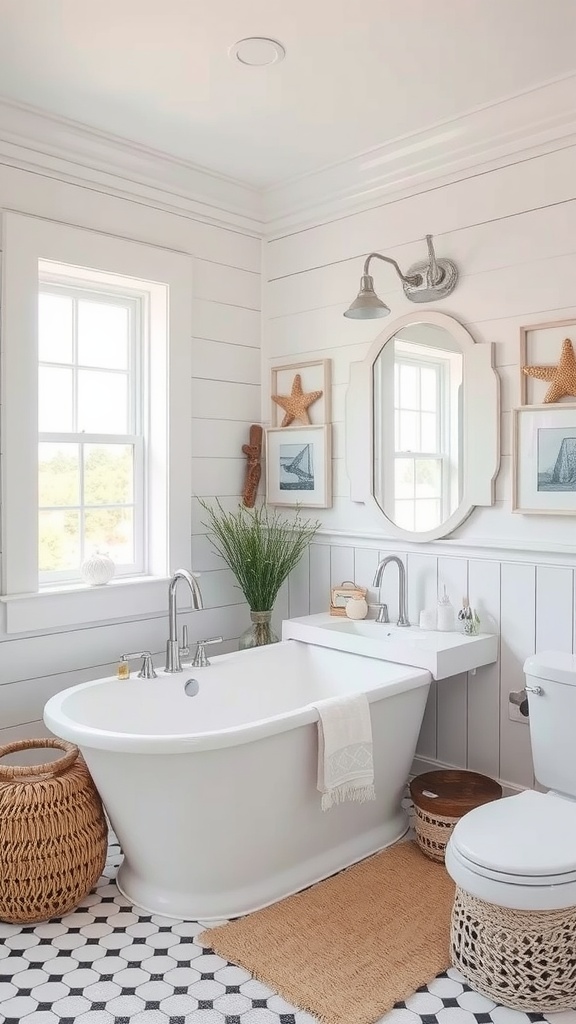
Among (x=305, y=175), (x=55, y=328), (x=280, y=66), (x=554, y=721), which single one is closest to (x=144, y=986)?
(x=554, y=721)

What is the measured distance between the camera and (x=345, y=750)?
2.51 meters

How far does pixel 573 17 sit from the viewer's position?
2.28 meters

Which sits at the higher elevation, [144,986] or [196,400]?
[196,400]

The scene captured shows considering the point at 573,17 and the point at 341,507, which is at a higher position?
the point at 573,17

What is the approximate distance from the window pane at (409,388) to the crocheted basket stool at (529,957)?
6.02 feet

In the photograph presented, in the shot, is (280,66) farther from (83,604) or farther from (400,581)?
(83,604)

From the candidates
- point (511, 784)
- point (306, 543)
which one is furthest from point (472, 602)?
point (306, 543)

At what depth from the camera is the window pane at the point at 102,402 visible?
3.32 meters

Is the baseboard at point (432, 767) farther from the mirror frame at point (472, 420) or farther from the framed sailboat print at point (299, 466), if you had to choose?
the framed sailboat print at point (299, 466)

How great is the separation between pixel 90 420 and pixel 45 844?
166 cm

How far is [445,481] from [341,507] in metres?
0.58

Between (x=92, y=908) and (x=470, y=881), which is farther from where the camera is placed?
(x=92, y=908)

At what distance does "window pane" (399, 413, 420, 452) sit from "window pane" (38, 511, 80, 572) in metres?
1.34

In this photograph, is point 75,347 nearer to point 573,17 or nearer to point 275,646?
point 275,646
